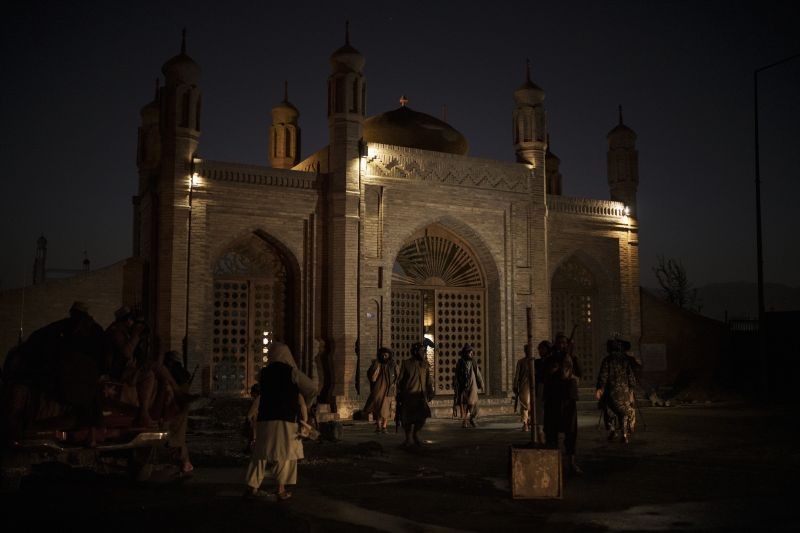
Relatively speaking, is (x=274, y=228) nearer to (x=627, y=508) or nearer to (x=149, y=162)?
(x=149, y=162)

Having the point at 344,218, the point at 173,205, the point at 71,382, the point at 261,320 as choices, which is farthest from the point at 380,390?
the point at 71,382

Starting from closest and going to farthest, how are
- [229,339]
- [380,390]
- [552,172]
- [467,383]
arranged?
[380,390]
[467,383]
[229,339]
[552,172]

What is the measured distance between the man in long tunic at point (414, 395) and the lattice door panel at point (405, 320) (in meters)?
6.95

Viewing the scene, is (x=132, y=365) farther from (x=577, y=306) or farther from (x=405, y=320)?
(x=577, y=306)

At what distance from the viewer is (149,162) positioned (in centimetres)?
2048

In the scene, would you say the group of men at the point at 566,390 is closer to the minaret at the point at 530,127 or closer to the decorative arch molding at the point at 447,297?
the decorative arch molding at the point at 447,297

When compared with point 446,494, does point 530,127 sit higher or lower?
higher

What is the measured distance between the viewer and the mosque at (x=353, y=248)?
17250mm

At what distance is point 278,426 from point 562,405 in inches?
137

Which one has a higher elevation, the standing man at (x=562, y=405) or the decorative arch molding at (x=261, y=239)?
the decorative arch molding at (x=261, y=239)

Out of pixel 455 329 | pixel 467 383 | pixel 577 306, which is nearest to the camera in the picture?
pixel 467 383

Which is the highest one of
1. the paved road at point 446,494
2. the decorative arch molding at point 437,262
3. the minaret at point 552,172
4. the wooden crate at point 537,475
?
the minaret at point 552,172

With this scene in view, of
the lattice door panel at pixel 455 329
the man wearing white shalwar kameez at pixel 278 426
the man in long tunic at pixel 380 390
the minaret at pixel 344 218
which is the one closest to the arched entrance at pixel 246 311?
the minaret at pixel 344 218

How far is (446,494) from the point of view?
26.1ft
